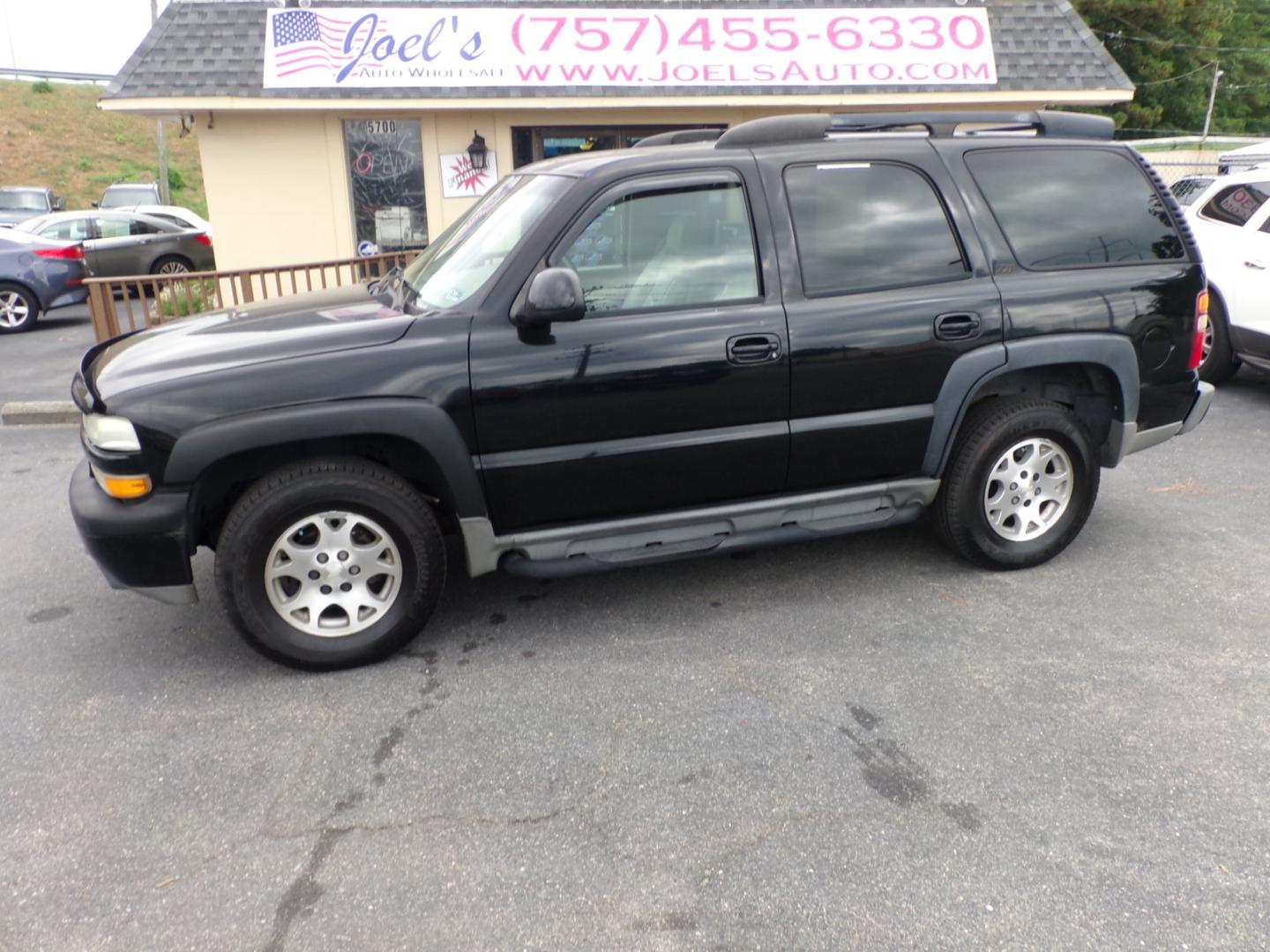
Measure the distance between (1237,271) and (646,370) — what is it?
6449 millimetres

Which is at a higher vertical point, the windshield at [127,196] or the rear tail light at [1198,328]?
the rear tail light at [1198,328]

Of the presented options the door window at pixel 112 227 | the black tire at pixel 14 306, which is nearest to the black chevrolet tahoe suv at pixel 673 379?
the black tire at pixel 14 306

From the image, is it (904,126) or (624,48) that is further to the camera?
(624,48)

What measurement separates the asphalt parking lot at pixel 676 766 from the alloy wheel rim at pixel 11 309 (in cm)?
992

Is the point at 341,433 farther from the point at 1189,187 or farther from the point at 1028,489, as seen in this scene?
the point at 1189,187

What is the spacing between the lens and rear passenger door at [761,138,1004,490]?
3.97 metres

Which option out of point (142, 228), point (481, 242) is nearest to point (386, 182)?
point (142, 228)

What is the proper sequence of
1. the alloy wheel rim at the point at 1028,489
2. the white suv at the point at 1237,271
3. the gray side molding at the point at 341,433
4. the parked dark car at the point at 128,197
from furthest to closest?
the parked dark car at the point at 128,197 < the white suv at the point at 1237,271 < the alloy wheel rim at the point at 1028,489 < the gray side molding at the point at 341,433

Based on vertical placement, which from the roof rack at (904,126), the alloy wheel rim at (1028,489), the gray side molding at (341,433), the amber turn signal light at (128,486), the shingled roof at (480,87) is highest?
the shingled roof at (480,87)

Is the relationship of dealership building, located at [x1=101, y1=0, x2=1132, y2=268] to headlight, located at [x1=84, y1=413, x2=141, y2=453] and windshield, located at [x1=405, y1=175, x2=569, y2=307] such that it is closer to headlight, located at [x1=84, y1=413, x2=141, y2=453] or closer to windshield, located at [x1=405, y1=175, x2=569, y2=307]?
windshield, located at [x1=405, y1=175, x2=569, y2=307]

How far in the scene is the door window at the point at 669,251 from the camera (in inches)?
149

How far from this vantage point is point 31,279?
Result: 42.3 ft

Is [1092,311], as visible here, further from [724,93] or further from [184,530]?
[724,93]

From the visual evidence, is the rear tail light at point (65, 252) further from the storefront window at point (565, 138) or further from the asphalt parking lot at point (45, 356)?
the storefront window at point (565, 138)
